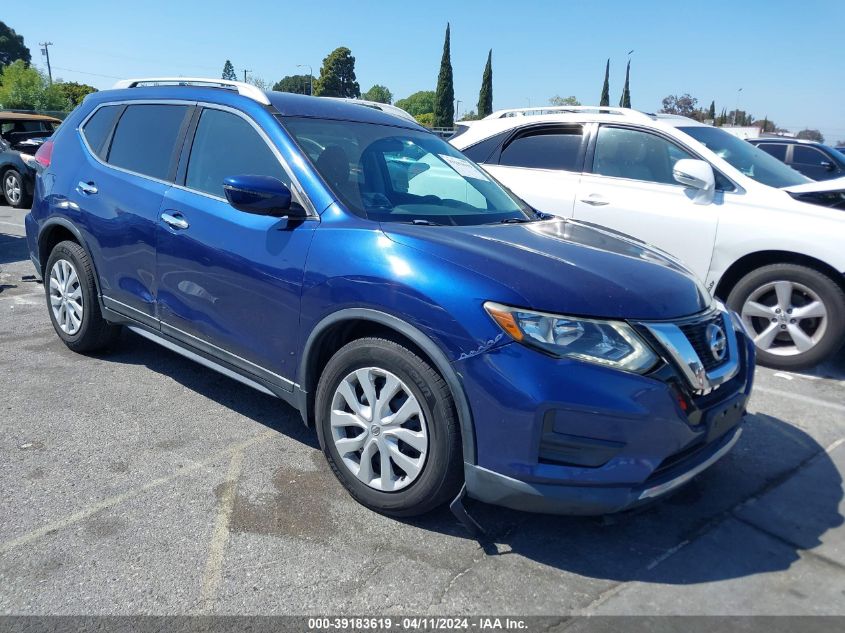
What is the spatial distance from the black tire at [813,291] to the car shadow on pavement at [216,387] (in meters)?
3.37

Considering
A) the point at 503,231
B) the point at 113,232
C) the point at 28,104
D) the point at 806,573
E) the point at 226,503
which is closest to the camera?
the point at 806,573

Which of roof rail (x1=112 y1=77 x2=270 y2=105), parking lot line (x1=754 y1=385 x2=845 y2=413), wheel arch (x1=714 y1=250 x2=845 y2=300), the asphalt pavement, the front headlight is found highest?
roof rail (x1=112 y1=77 x2=270 y2=105)

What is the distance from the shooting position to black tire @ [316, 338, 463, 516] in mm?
2596

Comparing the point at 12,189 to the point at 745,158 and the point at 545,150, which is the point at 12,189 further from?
the point at 745,158

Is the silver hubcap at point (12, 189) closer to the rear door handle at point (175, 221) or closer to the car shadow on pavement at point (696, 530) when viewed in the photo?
the rear door handle at point (175, 221)

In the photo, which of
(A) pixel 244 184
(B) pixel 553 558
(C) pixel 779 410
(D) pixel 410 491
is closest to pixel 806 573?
(B) pixel 553 558

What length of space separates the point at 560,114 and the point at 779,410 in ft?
10.9

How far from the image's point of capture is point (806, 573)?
2646 mm

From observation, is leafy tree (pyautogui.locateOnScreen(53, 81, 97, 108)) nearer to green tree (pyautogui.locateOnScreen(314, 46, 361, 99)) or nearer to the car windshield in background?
green tree (pyautogui.locateOnScreen(314, 46, 361, 99))

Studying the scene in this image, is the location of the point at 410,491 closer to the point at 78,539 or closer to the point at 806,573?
the point at 78,539

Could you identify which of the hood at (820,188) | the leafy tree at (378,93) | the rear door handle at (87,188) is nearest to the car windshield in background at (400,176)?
the rear door handle at (87,188)

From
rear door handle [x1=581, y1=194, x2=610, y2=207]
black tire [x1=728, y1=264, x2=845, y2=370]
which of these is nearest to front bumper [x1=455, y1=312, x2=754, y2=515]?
black tire [x1=728, y1=264, x2=845, y2=370]

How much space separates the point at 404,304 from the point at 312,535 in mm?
1024

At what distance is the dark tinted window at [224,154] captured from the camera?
11.2 ft
